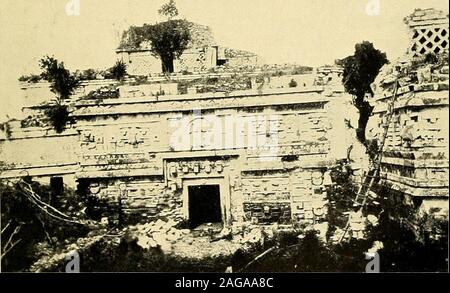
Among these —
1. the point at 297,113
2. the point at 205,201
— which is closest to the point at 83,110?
the point at 205,201

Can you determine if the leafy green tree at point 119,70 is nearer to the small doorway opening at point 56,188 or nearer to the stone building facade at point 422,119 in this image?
the small doorway opening at point 56,188

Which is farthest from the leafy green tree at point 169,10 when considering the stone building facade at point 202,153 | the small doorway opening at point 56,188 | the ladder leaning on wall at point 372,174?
the ladder leaning on wall at point 372,174

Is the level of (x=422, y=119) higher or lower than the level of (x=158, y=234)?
→ higher

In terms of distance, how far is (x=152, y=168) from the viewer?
14.4 ft

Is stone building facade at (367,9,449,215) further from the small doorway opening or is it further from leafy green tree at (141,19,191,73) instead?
the small doorway opening

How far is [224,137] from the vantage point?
4293 mm

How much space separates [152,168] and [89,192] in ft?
2.07

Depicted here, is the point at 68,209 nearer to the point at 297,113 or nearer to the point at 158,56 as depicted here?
the point at 158,56

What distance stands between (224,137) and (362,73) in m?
1.32

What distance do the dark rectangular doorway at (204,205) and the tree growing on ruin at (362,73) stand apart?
1394 mm

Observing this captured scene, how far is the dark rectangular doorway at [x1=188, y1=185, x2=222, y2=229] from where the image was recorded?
14.4 feet

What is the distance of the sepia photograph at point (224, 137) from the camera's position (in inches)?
162

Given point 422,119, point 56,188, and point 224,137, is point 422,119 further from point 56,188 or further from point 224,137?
point 56,188

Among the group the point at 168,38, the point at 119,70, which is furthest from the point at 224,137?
the point at 119,70
